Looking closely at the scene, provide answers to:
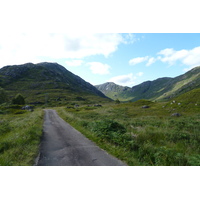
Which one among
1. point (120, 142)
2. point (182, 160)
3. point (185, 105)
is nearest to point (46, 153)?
point (120, 142)

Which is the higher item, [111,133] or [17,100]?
[17,100]

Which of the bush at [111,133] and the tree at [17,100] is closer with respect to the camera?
the bush at [111,133]

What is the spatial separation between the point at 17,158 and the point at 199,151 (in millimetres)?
13200

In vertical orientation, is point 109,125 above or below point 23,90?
below

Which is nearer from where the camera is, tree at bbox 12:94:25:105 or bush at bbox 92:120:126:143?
bush at bbox 92:120:126:143

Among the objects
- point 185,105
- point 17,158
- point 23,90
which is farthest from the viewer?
point 23,90

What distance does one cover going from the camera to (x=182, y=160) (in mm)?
7367

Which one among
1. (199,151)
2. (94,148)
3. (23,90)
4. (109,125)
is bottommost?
(199,151)

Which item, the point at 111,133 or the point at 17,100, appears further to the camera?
the point at 17,100

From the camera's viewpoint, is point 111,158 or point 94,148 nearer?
point 111,158

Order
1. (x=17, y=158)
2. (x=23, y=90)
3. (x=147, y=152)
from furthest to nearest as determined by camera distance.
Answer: (x=23, y=90) < (x=147, y=152) < (x=17, y=158)

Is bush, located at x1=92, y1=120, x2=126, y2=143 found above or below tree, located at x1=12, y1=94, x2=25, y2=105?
below

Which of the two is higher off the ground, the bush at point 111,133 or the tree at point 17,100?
the tree at point 17,100

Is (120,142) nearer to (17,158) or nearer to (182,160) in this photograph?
(182,160)
